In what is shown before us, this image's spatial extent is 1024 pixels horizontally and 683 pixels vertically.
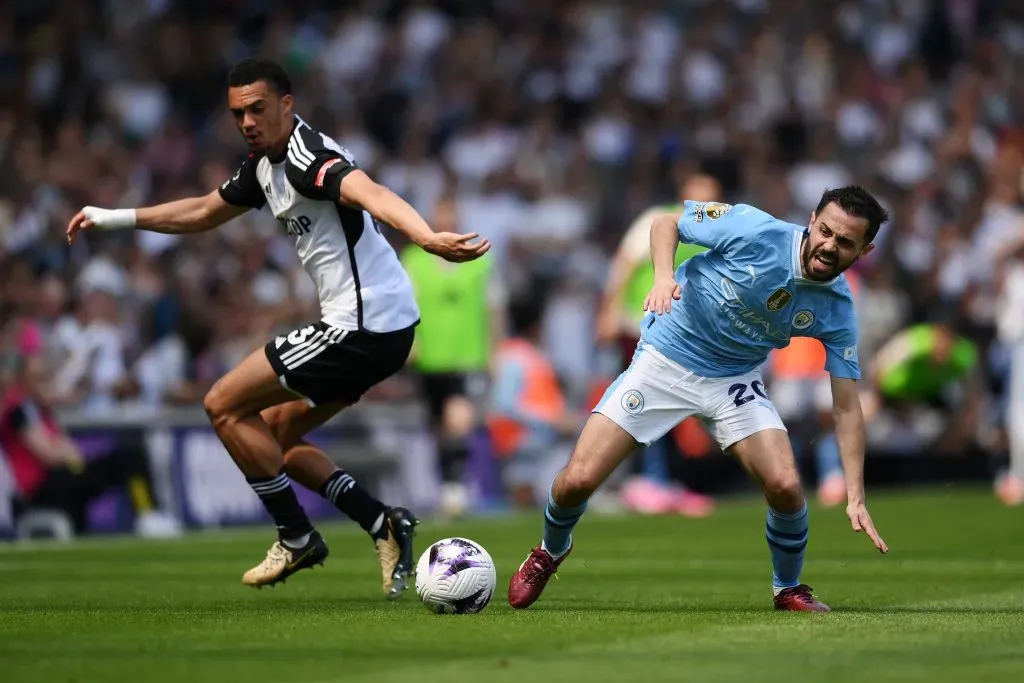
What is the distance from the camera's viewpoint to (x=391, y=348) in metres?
9.34

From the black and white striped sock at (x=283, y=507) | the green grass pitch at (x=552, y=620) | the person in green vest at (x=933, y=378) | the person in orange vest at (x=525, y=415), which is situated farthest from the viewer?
the person in green vest at (x=933, y=378)

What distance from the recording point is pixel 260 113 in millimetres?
9062

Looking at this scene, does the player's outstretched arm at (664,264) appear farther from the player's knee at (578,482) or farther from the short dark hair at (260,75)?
the short dark hair at (260,75)

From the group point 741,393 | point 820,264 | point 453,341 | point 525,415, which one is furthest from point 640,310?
point 820,264

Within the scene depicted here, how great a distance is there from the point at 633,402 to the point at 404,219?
1.38 meters

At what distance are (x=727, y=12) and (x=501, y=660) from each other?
Answer: 64.3 feet

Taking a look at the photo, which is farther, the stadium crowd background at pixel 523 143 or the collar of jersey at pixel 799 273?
the stadium crowd background at pixel 523 143

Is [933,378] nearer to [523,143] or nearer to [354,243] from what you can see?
[523,143]

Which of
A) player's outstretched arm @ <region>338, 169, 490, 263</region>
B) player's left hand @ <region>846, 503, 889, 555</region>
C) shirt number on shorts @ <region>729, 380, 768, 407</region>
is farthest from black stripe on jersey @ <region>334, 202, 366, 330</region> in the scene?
player's left hand @ <region>846, 503, 889, 555</region>

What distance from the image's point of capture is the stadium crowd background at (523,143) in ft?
57.5

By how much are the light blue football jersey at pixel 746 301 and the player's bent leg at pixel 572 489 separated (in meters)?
0.49

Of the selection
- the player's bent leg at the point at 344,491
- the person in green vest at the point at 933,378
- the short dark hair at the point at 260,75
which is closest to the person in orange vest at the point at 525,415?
the person in green vest at the point at 933,378

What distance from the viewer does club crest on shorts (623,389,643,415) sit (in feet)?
28.1

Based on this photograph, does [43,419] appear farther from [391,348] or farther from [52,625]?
[52,625]
